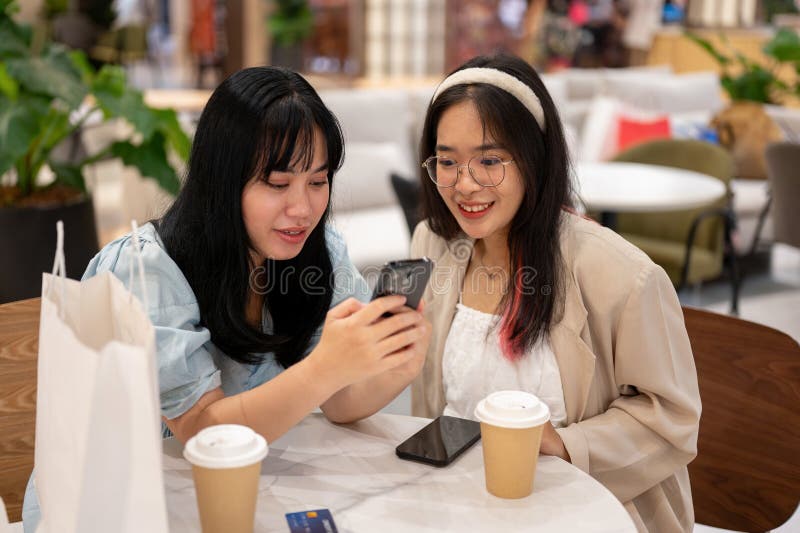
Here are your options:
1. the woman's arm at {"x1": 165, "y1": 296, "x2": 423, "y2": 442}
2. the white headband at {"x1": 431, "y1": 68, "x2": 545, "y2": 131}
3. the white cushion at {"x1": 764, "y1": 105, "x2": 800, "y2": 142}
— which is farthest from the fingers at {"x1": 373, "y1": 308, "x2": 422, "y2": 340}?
the white cushion at {"x1": 764, "y1": 105, "x2": 800, "y2": 142}

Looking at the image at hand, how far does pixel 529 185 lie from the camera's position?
1624 millimetres

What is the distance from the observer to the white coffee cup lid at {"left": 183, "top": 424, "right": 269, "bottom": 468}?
1038 mm

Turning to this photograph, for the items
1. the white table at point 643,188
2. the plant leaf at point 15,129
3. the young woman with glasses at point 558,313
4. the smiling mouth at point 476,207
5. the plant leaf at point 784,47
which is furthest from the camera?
the plant leaf at point 784,47

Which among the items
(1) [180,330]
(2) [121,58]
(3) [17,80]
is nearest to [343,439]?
(1) [180,330]

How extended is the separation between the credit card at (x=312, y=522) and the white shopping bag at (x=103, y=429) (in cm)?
25

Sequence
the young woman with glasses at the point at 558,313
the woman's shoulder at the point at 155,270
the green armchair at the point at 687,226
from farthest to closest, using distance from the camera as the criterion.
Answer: the green armchair at the point at 687,226, the young woman with glasses at the point at 558,313, the woman's shoulder at the point at 155,270

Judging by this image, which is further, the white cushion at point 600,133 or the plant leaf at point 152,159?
the white cushion at point 600,133

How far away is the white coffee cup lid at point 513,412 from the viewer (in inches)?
46.5

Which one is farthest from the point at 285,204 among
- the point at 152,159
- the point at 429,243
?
the point at 152,159

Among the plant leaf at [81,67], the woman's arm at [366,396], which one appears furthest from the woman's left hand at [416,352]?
the plant leaf at [81,67]

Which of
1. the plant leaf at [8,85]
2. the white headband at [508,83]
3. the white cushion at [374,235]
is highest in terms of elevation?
the white headband at [508,83]

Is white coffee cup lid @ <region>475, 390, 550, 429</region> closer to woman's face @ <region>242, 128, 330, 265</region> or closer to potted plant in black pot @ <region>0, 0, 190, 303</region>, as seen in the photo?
woman's face @ <region>242, 128, 330, 265</region>

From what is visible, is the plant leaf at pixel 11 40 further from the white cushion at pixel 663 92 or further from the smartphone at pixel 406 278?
the white cushion at pixel 663 92

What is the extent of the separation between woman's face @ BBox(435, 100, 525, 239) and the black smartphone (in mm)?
374
